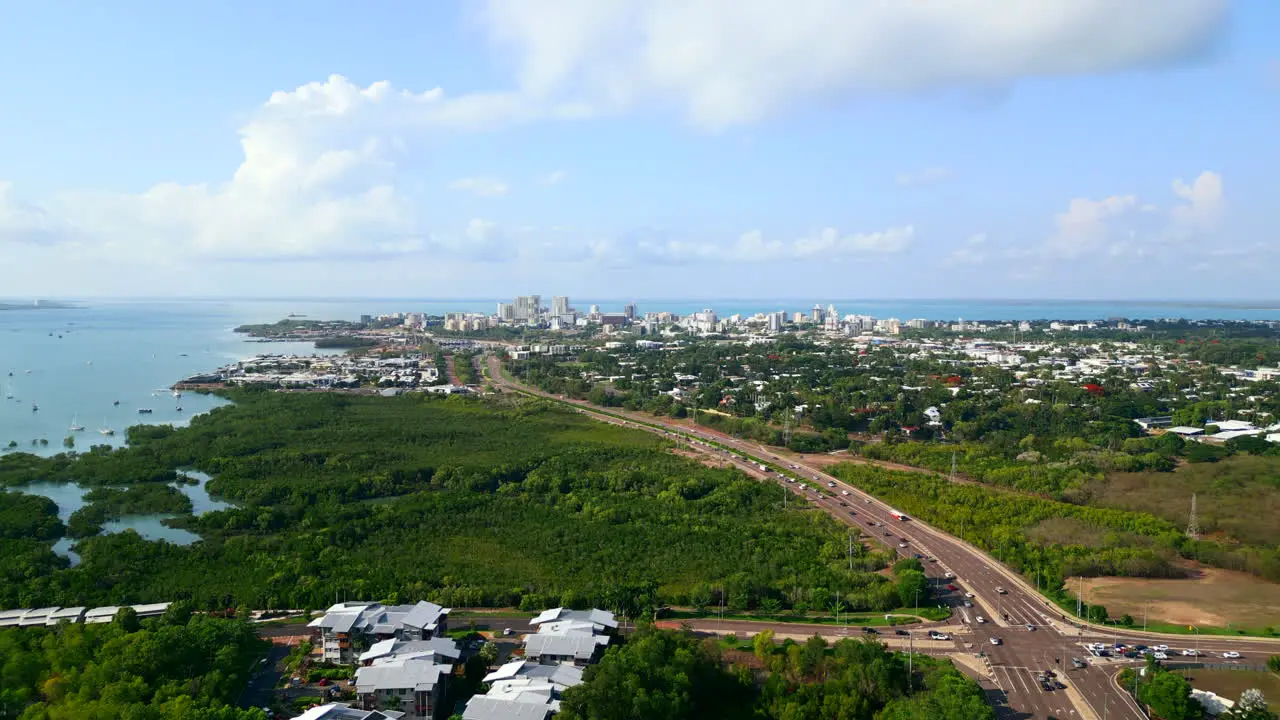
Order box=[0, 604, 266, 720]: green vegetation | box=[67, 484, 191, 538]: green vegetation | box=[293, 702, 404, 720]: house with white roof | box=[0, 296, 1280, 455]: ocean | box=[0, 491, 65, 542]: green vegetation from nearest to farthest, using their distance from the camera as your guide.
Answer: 1. box=[0, 604, 266, 720]: green vegetation
2. box=[293, 702, 404, 720]: house with white roof
3. box=[0, 491, 65, 542]: green vegetation
4. box=[67, 484, 191, 538]: green vegetation
5. box=[0, 296, 1280, 455]: ocean

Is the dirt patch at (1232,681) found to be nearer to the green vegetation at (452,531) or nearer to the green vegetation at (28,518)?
the green vegetation at (452,531)

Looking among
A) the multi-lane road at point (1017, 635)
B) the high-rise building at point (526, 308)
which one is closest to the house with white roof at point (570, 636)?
the multi-lane road at point (1017, 635)

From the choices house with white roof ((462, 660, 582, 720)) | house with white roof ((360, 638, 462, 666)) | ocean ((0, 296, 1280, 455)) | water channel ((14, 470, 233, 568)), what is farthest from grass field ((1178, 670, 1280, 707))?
ocean ((0, 296, 1280, 455))

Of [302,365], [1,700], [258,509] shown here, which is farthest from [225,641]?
[302,365]

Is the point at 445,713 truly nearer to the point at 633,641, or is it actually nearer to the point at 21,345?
the point at 633,641

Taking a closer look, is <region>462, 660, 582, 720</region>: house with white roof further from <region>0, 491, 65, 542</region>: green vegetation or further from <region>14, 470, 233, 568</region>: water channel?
<region>0, 491, 65, 542</region>: green vegetation

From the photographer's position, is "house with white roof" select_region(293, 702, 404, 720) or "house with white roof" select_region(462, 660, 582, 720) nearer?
"house with white roof" select_region(293, 702, 404, 720)
